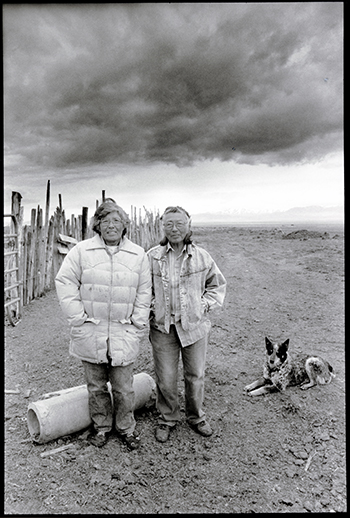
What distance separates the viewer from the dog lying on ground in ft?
14.4

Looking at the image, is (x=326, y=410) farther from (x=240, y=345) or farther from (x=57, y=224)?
(x=57, y=224)

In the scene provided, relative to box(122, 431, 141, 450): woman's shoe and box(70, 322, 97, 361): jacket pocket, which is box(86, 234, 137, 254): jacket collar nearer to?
box(70, 322, 97, 361): jacket pocket

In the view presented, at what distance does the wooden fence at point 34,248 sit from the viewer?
7.06 meters

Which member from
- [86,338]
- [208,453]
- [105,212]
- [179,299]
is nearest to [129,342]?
[86,338]

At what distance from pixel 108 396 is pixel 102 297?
998 millimetres

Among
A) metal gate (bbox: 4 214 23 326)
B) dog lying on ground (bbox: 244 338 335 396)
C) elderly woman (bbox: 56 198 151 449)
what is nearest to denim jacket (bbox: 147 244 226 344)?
elderly woman (bbox: 56 198 151 449)

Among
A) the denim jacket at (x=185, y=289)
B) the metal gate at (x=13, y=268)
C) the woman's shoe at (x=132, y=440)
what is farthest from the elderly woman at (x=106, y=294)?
the metal gate at (x=13, y=268)

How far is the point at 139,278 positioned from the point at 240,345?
3.37 metres

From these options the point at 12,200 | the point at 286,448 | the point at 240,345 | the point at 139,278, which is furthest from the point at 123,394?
the point at 12,200

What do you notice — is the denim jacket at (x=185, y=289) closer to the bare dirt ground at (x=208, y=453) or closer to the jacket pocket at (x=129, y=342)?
the jacket pocket at (x=129, y=342)

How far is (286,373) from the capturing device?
4.41m

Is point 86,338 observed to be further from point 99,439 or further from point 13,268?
point 13,268

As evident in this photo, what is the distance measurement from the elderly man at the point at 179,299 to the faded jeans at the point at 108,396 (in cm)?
34

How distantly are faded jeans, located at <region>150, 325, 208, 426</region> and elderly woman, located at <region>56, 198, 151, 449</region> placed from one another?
0.32 metres
